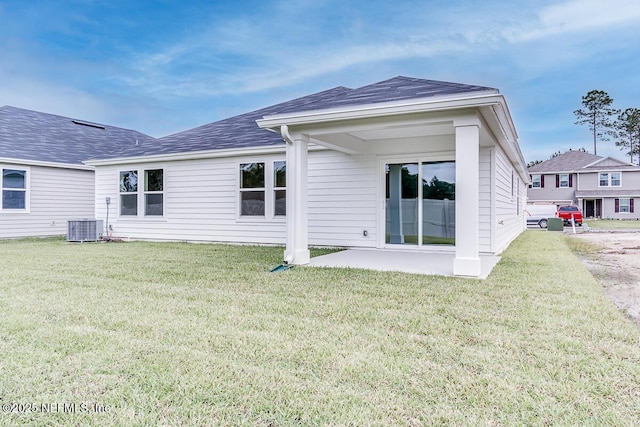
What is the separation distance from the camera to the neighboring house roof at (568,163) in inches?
1272

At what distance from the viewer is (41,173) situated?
42.6 feet

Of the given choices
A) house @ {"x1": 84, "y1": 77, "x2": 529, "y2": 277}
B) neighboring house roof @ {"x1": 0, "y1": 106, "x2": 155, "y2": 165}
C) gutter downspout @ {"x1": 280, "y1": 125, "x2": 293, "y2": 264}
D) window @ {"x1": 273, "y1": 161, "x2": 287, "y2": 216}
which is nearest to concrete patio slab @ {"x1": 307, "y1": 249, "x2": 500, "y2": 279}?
house @ {"x1": 84, "y1": 77, "x2": 529, "y2": 277}

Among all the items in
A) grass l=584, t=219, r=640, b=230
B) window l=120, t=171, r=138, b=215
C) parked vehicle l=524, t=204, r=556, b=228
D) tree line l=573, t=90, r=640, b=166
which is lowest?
grass l=584, t=219, r=640, b=230

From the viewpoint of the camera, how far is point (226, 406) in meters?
2.07

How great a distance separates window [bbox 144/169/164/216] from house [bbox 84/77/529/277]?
0.03m

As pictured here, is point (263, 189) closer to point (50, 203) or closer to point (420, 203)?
point (420, 203)

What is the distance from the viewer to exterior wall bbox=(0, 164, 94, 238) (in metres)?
12.4

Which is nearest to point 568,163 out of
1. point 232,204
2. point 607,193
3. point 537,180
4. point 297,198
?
point 537,180

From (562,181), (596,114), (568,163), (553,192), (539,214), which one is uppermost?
(596,114)

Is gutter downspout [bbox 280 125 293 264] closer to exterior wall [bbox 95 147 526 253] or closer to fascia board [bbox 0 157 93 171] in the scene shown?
exterior wall [bbox 95 147 526 253]

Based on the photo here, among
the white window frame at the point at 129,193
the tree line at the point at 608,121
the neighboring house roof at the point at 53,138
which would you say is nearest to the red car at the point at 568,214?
the tree line at the point at 608,121

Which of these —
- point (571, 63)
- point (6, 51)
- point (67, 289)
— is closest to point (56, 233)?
point (6, 51)

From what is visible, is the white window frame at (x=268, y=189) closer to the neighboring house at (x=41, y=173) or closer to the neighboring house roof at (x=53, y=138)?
the neighboring house roof at (x=53, y=138)

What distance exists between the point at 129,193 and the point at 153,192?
0.97 meters
